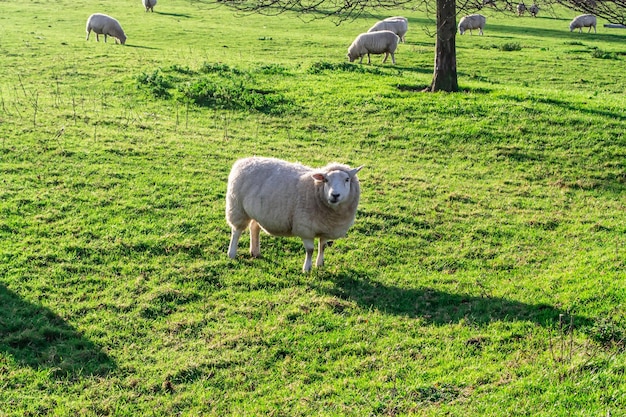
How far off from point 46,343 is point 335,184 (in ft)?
13.4

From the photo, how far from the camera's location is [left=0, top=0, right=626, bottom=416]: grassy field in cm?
587

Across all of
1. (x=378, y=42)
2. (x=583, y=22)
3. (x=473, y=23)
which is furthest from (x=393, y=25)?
(x=583, y=22)

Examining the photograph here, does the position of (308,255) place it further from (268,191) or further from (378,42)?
(378,42)

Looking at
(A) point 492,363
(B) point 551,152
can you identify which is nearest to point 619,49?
(B) point 551,152

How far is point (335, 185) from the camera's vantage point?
25.7 ft

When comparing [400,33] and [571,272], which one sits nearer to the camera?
[571,272]

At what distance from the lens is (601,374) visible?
5.49 metres

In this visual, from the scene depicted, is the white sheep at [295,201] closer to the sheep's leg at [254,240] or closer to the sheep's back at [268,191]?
the sheep's back at [268,191]

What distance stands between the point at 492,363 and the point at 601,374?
3.60ft

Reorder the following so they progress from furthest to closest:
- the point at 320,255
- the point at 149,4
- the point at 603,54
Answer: the point at 149,4, the point at 603,54, the point at 320,255

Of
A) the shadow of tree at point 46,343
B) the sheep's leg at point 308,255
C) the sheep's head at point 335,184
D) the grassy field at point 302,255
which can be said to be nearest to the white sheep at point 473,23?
the grassy field at point 302,255

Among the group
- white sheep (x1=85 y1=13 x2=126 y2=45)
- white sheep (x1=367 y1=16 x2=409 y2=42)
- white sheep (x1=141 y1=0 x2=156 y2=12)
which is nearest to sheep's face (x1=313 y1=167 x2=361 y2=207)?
white sheep (x1=367 y1=16 x2=409 y2=42)

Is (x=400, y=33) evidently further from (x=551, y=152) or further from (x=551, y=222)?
(x=551, y=222)

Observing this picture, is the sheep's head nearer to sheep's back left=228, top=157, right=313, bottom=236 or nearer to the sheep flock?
the sheep flock
